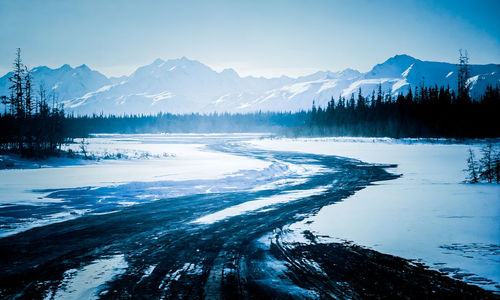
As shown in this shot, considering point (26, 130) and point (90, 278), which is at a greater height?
point (26, 130)

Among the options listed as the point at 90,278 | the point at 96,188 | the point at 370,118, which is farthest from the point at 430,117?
the point at 90,278

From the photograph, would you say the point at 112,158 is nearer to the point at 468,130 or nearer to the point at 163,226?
the point at 163,226

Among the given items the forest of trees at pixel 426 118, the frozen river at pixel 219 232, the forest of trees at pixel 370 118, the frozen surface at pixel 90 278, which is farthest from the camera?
the forest of trees at pixel 426 118

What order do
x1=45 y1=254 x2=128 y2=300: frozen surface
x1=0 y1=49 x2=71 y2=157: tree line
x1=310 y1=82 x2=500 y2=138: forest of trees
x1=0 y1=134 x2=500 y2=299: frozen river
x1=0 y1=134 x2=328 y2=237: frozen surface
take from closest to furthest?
x1=45 y1=254 x2=128 y2=300: frozen surface
x1=0 y1=134 x2=500 y2=299: frozen river
x1=0 y1=134 x2=328 y2=237: frozen surface
x1=0 y1=49 x2=71 y2=157: tree line
x1=310 y1=82 x2=500 y2=138: forest of trees

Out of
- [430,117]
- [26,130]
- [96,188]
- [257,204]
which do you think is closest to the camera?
[257,204]

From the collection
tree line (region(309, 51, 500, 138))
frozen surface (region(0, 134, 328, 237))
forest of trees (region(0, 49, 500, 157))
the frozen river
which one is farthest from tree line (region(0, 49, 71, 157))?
tree line (region(309, 51, 500, 138))

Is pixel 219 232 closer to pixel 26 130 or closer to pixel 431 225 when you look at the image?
pixel 431 225

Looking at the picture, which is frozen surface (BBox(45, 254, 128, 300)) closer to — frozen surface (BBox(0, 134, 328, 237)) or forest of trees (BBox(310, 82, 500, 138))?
frozen surface (BBox(0, 134, 328, 237))

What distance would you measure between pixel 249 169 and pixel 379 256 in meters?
14.3

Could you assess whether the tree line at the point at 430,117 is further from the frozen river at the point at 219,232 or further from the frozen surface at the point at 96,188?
the frozen river at the point at 219,232

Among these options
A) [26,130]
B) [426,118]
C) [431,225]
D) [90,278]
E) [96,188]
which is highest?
[426,118]

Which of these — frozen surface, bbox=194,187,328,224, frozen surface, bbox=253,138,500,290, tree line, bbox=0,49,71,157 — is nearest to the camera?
frozen surface, bbox=253,138,500,290

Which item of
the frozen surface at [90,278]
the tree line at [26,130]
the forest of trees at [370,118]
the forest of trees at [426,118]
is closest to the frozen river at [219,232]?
the frozen surface at [90,278]

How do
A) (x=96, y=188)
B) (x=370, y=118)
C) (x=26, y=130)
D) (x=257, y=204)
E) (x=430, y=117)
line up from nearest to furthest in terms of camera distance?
(x=257, y=204), (x=96, y=188), (x=26, y=130), (x=430, y=117), (x=370, y=118)
